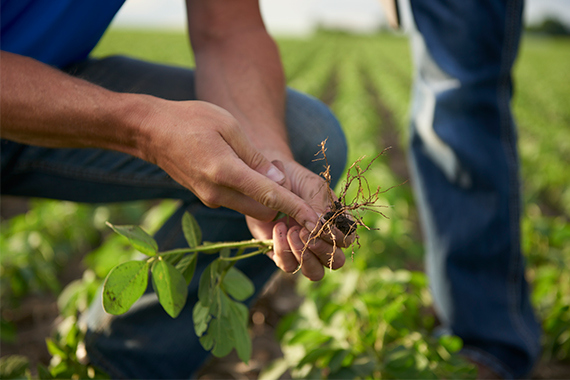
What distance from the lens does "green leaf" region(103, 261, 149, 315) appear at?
0.78 metres

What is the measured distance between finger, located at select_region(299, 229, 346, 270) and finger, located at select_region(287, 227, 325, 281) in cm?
1

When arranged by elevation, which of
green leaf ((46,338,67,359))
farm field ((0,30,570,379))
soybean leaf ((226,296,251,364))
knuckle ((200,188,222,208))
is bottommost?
farm field ((0,30,570,379))

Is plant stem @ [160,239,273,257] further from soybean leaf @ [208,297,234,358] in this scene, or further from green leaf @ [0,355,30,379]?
green leaf @ [0,355,30,379]

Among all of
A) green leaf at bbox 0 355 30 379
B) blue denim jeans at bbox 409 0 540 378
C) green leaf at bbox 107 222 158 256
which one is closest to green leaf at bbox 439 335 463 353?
blue denim jeans at bbox 409 0 540 378

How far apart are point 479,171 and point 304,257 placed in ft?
3.50

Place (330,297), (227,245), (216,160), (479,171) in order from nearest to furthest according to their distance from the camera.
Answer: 1. (216,160)
2. (227,245)
3. (479,171)
4. (330,297)

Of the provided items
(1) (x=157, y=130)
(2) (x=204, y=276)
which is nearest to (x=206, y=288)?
(2) (x=204, y=276)

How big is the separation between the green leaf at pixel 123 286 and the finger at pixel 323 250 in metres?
0.33

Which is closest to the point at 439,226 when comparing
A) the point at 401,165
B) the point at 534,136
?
the point at 401,165

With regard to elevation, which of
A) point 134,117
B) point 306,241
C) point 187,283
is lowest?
point 187,283

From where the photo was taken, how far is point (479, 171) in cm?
160

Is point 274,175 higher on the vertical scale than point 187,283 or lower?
higher

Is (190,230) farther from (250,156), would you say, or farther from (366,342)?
(366,342)

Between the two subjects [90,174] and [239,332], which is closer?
[239,332]
